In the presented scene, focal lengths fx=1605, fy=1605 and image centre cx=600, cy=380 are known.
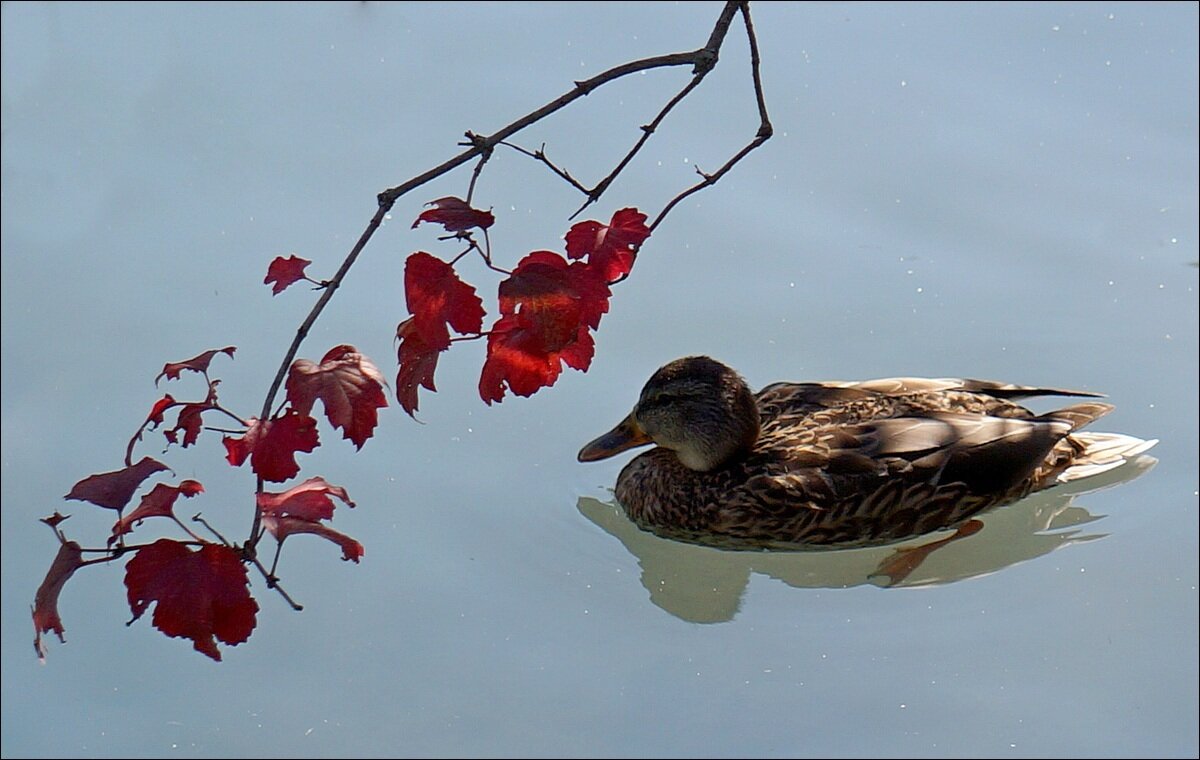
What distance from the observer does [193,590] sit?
6.13ft

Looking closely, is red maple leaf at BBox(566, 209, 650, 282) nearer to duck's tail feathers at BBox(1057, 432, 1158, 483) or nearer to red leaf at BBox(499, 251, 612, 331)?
red leaf at BBox(499, 251, 612, 331)

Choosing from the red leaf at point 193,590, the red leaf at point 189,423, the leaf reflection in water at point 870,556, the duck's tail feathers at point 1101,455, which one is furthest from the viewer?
the duck's tail feathers at point 1101,455

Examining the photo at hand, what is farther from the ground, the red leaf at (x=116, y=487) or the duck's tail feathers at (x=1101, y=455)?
the duck's tail feathers at (x=1101, y=455)

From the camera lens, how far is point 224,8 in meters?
6.45

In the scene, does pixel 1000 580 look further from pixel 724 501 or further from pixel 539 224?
pixel 539 224

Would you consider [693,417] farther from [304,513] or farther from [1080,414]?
[304,513]

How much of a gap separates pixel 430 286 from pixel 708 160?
11.5 feet

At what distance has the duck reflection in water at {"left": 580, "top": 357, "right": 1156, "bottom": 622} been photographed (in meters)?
4.01

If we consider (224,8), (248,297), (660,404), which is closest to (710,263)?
(660,404)

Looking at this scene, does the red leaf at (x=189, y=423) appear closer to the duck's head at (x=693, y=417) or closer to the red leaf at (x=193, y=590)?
the red leaf at (x=193, y=590)

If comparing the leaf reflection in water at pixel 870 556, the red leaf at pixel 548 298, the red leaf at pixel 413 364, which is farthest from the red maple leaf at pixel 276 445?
the leaf reflection in water at pixel 870 556

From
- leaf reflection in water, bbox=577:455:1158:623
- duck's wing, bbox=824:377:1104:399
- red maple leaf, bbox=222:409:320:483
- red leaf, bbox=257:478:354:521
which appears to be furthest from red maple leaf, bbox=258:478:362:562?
duck's wing, bbox=824:377:1104:399

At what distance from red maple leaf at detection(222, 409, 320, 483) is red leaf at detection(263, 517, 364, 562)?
10 centimetres

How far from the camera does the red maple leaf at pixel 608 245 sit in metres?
1.98
